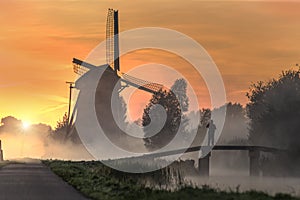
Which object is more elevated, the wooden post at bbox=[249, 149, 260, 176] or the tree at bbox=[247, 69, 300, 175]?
the tree at bbox=[247, 69, 300, 175]

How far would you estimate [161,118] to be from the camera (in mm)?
130750

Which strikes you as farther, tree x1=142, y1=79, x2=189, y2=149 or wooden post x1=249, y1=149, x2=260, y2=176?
tree x1=142, y1=79, x2=189, y2=149

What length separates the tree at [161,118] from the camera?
5128 inches

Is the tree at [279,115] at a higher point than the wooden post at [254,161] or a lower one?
higher

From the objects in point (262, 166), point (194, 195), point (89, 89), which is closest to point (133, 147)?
point (89, 89)

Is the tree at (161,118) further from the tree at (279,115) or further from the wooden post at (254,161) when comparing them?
the wooden post at (254,161)

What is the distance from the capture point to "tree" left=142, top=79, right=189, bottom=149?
130 metres

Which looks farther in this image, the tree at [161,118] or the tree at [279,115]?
the tree at [161,118]

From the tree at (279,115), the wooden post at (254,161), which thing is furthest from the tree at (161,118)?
the wooden post at (254,161)

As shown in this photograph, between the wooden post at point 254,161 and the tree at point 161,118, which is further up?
the tree at point 161,118

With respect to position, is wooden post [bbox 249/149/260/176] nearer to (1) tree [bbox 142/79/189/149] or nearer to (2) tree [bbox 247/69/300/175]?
(2) tree [bbox 247/69/300/175]

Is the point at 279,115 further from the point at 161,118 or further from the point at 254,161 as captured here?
the point at 161,118

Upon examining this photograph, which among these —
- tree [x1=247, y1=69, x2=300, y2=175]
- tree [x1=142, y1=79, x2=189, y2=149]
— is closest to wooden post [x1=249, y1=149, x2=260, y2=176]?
tree [x1=247, y1=69, x2=300, y2=175]

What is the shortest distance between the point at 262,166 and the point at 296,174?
754 centimetres
